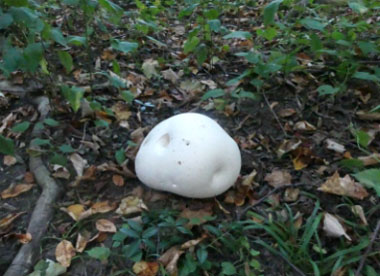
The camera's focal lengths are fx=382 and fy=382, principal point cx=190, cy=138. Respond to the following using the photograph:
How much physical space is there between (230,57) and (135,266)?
90.5 inches

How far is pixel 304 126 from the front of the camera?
2.71 m

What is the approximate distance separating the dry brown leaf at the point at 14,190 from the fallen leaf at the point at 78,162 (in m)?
0.29

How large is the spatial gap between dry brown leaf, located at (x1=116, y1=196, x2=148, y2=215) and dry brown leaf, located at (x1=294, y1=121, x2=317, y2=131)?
1231mm

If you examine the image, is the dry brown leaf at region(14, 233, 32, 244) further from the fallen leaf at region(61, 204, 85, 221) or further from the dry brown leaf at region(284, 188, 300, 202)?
the dry brown leaf at region(284, 188, 300, 202)

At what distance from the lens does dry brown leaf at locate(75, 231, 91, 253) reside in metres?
2.04

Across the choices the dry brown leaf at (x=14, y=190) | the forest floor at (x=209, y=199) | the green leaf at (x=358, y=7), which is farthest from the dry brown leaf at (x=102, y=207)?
the green leaf at (x=358, y=7)

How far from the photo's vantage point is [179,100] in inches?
123

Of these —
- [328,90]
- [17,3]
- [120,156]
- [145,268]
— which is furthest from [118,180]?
[328,90]

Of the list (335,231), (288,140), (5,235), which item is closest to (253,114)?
(288,140)

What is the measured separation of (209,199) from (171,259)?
0.45m

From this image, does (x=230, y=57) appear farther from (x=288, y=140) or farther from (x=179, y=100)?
(x=288, y=140)

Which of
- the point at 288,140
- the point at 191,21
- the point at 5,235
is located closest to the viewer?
the point at 5,235

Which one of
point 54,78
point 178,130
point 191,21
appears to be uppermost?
point 178,130

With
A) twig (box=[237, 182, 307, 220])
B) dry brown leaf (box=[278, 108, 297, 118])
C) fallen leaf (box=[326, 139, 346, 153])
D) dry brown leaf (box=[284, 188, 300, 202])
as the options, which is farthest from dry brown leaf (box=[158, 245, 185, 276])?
dry brown leaf (box=[278, 108, 297, 118])
